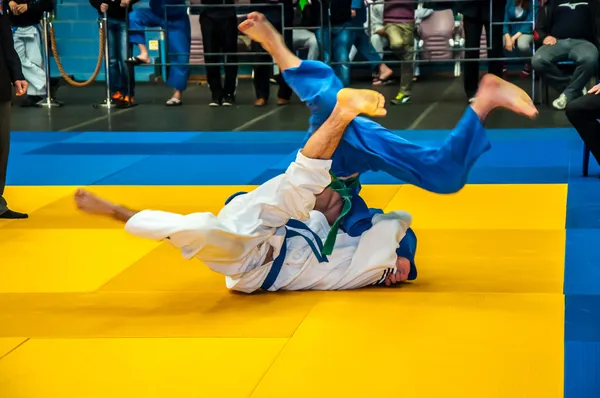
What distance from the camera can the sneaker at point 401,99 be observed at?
1244 cm

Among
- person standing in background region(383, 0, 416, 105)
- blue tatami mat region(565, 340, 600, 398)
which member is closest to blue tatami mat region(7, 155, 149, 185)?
person standing in background region(383, 0, 416, 105)

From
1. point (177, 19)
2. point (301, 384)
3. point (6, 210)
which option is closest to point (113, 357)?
point (301, 384)

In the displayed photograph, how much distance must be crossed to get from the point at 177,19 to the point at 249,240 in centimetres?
844

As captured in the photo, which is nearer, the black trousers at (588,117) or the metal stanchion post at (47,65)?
the black trousers at (588,117)

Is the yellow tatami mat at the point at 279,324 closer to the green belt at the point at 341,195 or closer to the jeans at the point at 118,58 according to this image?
the green belt at the point at 341,195

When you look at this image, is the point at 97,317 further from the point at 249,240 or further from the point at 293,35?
the point at 293,35

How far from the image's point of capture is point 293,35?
12.9m

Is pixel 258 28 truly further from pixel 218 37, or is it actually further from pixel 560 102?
pixel 218 37

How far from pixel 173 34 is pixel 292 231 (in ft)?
27.2

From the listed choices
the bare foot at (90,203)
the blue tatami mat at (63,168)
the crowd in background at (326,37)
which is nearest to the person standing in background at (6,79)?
the blue tatami mat at (63,168)

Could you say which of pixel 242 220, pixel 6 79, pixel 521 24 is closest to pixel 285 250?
pixel 242 220

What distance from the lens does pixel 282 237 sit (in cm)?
479

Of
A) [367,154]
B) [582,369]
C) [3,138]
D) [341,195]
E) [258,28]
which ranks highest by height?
[258,28]

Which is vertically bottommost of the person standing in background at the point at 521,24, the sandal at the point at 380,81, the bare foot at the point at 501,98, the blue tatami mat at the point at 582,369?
the blue tatami mat at the point at 582,369
